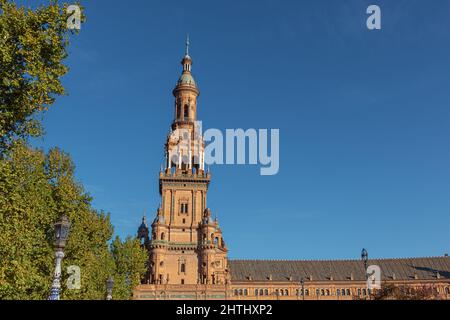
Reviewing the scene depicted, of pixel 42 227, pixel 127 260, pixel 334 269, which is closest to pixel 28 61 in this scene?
pixel 42 227

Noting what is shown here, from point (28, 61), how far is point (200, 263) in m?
67.4

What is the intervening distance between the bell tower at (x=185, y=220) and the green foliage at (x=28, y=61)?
63.6 metres

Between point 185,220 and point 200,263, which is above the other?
point 185,220

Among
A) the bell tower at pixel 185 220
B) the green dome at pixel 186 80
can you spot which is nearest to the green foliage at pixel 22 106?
the bell tower at pixel 185 220

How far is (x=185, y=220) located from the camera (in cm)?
8744

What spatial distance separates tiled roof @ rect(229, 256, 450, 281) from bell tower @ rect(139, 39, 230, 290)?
52.2 feet

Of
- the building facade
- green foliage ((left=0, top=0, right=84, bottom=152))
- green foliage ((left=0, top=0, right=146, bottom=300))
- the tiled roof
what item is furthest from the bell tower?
green foliage ((left=0, top=0, right=84, bottom=152))

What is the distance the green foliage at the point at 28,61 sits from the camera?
2039cm

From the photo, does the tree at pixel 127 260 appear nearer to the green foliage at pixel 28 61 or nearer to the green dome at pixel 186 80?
the green foliage at pixel 28 61

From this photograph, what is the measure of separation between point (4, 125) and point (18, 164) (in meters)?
11.9

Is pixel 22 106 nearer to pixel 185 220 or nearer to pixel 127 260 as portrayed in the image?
pixel 127 260
